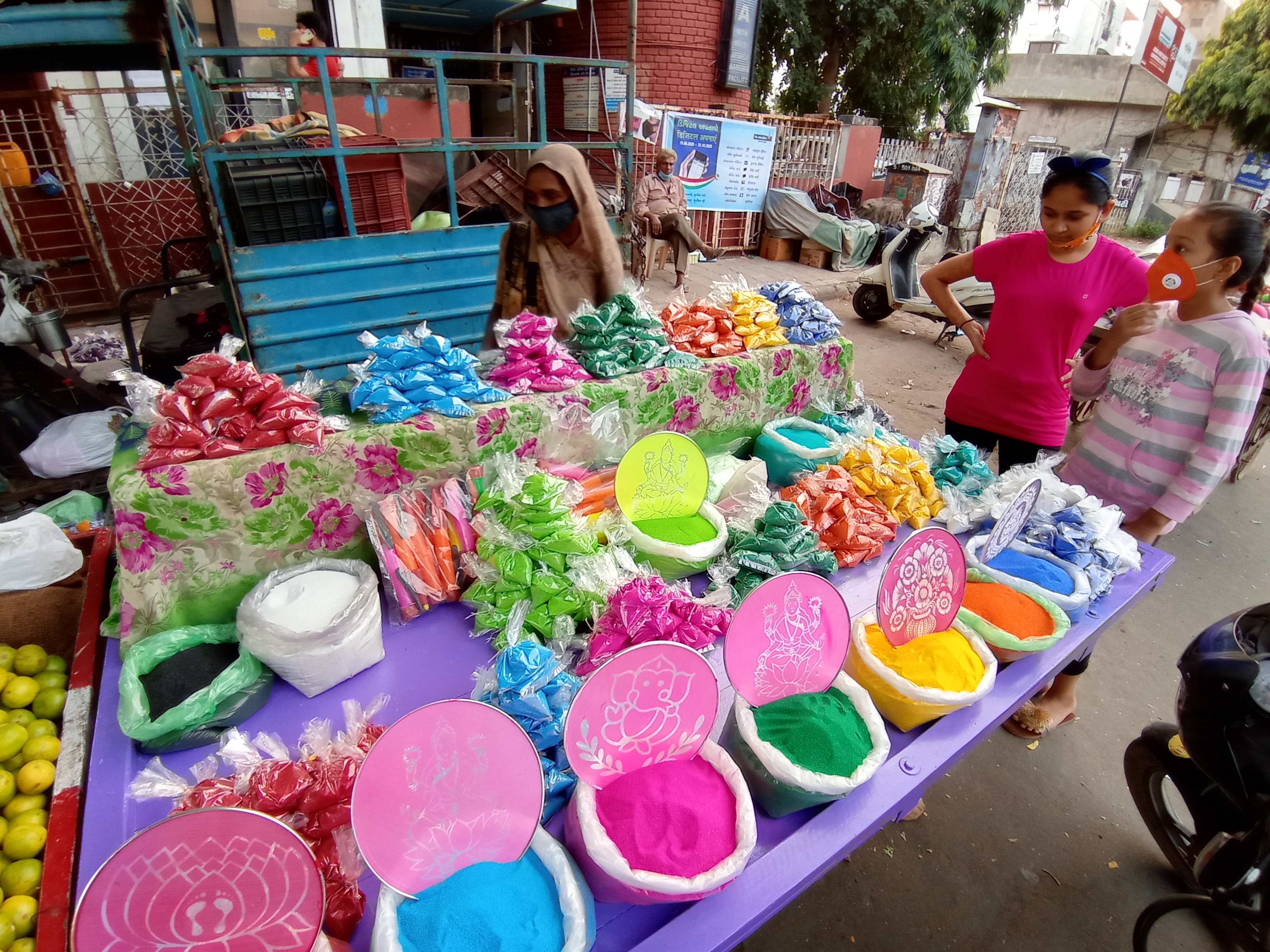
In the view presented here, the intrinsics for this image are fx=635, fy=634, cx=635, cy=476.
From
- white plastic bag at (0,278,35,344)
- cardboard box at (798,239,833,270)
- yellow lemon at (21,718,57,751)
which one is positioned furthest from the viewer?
cardboard box at (798,239,833,270)

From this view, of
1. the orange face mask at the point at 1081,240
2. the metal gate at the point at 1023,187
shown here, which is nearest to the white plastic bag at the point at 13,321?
the orange face mask at the point at 1081,240

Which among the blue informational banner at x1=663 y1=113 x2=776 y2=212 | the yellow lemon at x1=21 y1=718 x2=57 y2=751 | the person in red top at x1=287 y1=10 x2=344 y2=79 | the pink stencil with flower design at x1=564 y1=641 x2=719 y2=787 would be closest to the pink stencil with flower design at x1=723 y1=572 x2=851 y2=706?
the pink stencil with flower design at x1=564 y1=641 x2=719 y2=787

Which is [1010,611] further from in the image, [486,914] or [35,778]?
[35,778]

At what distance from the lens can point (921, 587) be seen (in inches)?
60.1

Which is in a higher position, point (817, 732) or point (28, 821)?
point (817, 732)

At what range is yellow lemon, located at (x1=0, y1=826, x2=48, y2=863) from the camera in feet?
4.75

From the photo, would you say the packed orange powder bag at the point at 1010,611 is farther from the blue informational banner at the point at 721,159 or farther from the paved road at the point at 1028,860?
the blue informational banner at the point at 721,159

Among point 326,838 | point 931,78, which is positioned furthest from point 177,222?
point 931,78

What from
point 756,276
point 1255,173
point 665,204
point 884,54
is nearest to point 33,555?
point 665,204

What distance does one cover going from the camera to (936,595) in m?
1.57

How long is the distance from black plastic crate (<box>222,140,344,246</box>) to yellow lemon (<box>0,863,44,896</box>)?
3.05m

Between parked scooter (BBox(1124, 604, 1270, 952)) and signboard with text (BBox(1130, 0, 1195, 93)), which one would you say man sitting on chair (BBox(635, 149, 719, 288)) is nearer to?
parked scooter (BBox(1124, 604, 1270, 952))

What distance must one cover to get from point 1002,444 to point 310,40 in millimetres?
6275

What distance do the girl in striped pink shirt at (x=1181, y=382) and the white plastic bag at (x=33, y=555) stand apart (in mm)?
3554
